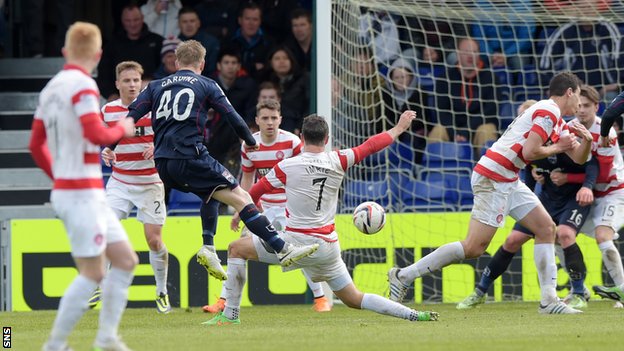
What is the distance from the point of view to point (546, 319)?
9.39 m

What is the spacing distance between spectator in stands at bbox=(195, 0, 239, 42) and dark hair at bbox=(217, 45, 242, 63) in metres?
0.49

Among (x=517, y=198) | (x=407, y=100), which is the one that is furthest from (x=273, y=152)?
(x=407, y=100)

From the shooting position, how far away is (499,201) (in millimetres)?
9883

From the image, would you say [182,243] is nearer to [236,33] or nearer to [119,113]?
[119,113]

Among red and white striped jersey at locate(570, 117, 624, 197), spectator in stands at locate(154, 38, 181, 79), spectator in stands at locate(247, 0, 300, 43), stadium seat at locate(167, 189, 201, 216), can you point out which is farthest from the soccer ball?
spectator in stands at locate(247, 0, 300, 43)

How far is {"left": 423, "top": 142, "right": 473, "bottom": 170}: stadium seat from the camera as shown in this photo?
1422 cm

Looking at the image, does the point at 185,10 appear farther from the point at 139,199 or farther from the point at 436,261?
the point at 436,261

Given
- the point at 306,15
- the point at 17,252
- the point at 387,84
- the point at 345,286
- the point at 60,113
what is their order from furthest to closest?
the point at 306,15 < the point at 387,84 < the point at 17,252 < the point at 345,286 < the point at 60,113

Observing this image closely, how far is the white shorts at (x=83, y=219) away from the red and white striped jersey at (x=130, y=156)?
4901 millimetres

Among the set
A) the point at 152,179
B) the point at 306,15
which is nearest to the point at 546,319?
the point at 152,179

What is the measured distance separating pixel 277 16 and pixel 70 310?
10.7 meters

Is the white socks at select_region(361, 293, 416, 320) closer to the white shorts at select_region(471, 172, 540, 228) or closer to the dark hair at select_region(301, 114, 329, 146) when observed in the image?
the dark hair at select_region(301, 114, 329, 146)

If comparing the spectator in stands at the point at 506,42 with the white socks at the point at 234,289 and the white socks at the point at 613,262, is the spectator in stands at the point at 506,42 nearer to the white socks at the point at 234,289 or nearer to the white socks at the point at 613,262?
the white socks at the point at 613,262

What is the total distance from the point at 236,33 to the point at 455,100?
339cm
